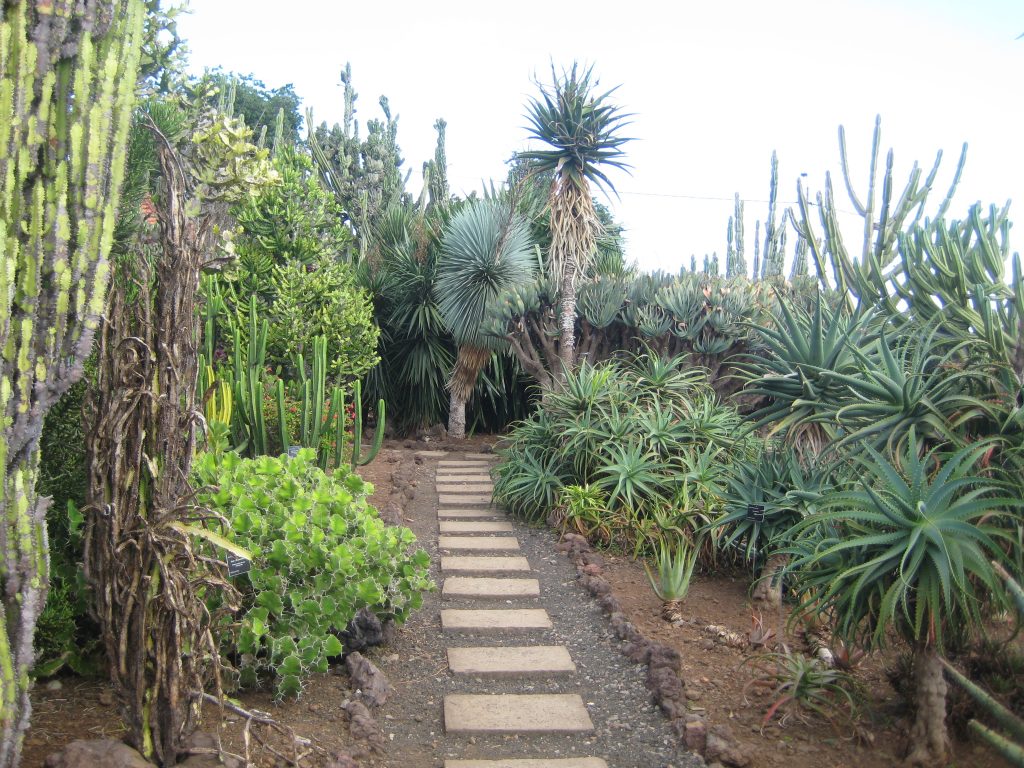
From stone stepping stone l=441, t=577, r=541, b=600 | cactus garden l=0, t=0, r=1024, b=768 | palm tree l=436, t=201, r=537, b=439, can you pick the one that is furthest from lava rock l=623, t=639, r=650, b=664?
palm tree l=436, t=201, r=537, b=439

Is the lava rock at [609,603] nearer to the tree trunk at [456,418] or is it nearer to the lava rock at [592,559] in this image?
the lava rock at [592,559]

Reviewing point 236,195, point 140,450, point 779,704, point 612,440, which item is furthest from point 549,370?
point 140,450

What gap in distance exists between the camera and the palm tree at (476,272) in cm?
1313

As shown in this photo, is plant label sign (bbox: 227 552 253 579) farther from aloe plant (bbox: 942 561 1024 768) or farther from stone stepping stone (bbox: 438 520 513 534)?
stone stepping stone (bbox: 438 520 513 534)

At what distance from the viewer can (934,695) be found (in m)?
3.52

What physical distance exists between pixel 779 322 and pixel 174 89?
6.37 m

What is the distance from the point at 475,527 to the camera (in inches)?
308

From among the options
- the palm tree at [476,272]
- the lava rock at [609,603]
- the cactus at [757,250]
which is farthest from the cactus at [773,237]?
the lava rock at [609,603]

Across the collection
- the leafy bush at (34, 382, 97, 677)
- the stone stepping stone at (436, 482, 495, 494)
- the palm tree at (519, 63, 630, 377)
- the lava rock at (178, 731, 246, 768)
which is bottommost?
the lava rock at (178, 731, 246, 768)

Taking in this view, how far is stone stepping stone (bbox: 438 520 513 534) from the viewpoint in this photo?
303 inches

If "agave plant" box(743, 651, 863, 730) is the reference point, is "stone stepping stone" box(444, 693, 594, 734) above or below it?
below

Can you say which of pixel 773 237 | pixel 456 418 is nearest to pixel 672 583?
pixel 456 418

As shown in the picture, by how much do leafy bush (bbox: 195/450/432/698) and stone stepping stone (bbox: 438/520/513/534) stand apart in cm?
271

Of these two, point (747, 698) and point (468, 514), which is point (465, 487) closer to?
point (468, 514)
